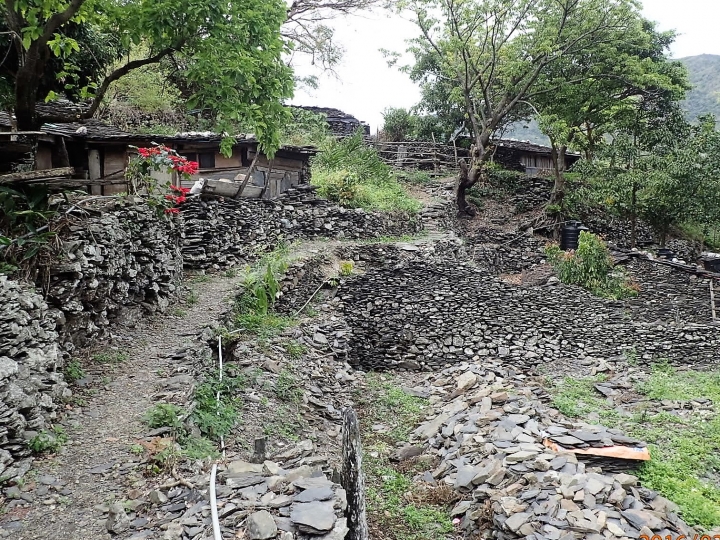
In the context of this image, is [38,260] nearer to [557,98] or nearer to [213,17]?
[213,17]

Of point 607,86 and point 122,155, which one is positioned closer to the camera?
point 122,155

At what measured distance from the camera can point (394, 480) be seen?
285 inches

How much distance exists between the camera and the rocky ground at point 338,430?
160 inches

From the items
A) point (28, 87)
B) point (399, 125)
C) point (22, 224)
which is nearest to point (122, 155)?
point (28, 87)

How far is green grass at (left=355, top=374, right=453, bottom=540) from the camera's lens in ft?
20.2

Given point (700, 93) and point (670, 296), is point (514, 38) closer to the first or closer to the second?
point (670, 296)

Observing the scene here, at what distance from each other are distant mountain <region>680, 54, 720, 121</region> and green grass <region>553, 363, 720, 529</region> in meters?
35.8

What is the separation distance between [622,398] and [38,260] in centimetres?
1093

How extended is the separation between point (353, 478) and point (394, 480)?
8.30 ft

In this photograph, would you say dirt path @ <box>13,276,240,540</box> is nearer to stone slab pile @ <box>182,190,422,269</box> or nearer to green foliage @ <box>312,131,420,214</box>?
stone slab pile @ <box>182,190,422,269</box>

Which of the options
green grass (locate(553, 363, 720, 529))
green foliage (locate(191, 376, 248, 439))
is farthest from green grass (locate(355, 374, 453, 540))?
green grass (locate(553, 363, 720, 529))

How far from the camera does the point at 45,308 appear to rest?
5207 millimetres

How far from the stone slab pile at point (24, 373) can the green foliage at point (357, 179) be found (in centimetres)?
1165

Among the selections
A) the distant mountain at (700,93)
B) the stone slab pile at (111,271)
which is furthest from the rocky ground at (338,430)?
the distant mountain at (700,93)
